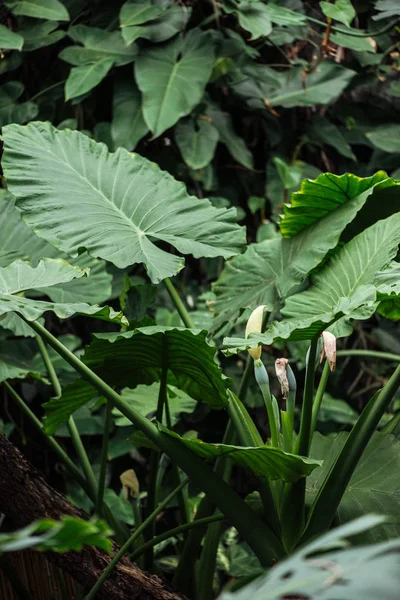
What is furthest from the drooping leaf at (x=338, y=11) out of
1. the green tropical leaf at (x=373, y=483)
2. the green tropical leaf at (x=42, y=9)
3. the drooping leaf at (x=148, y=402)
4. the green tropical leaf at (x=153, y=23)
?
the green tropical leaf at (x=373, y=483)

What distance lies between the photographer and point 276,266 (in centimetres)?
150

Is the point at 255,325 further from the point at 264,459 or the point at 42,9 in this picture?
the point at 42,9

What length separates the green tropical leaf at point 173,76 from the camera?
2.04 m

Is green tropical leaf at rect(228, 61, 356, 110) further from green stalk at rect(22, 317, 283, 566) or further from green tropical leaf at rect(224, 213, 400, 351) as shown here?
green stalk at rect(22, 317, 283, 566)

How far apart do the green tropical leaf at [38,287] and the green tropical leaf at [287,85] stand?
141 centimetres

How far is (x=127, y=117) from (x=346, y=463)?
135cm

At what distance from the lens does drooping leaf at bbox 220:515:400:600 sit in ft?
1.19

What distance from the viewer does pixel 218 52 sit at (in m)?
2.23

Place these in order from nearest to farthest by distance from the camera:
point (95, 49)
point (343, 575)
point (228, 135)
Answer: point (343, 575) → point (95, 49) → point (228, 135)

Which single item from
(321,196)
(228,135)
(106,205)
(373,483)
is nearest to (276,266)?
(321,196)

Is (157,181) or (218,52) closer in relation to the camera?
(157,181)

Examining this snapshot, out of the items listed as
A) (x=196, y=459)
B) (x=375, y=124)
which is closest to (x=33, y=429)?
(x=196, y=459)

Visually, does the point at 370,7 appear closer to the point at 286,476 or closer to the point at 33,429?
the point at 33,429

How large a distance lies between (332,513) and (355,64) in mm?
1932
